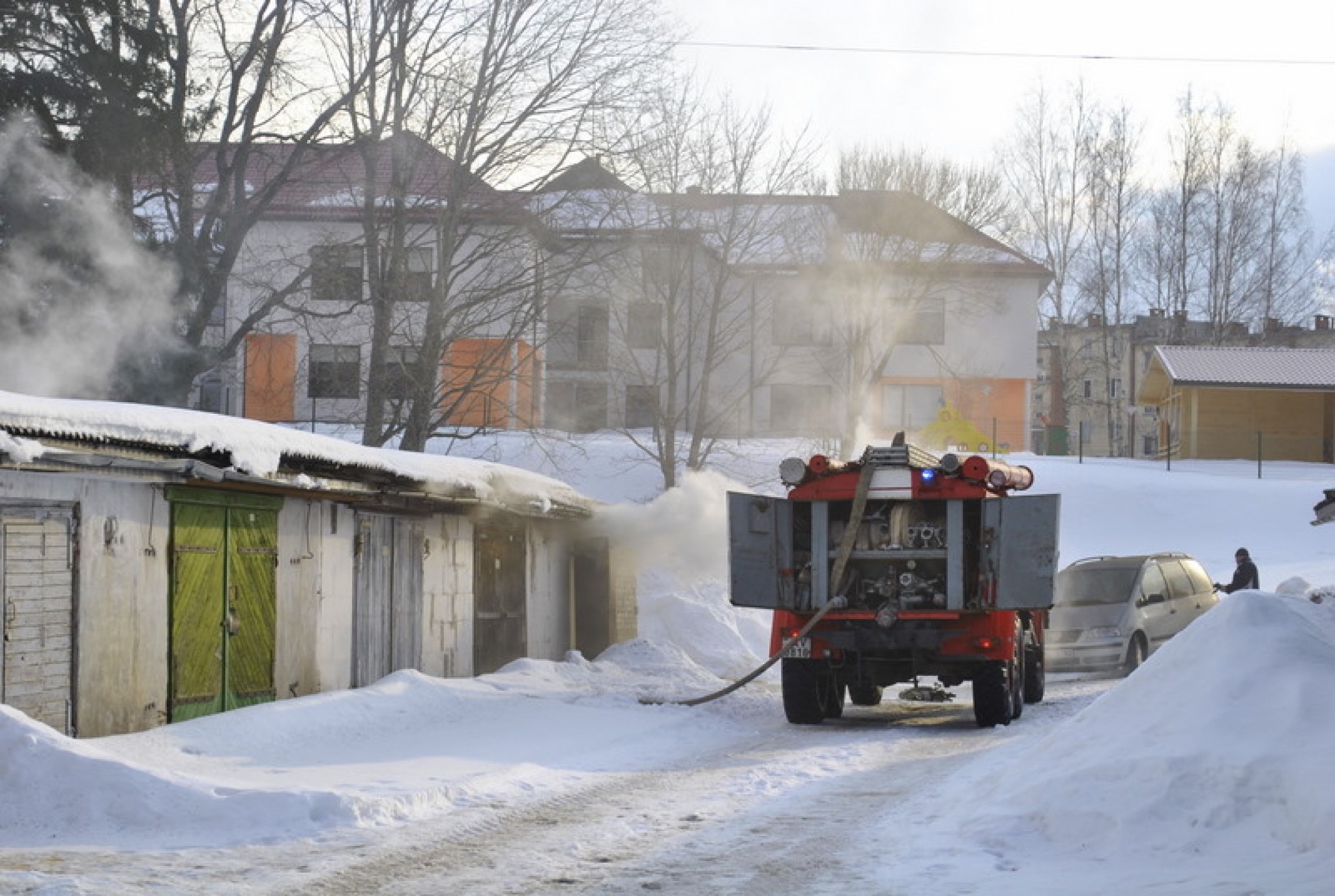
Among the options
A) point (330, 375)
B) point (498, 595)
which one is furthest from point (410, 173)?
point (330, 375)

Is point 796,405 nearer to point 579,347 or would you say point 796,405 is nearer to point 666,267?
point 579,347

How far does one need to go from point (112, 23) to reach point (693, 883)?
24.6 meters

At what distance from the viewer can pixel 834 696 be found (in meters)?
17.2

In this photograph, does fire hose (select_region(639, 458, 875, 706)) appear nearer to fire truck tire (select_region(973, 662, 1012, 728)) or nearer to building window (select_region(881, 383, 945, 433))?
fire truck tire (select_region(973, 662, 1012, 728))

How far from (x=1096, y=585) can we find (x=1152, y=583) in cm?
77

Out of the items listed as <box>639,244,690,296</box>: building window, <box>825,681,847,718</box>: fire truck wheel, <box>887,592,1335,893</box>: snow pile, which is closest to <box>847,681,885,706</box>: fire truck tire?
<box>825,681,847,718</box>: fire truck wheel

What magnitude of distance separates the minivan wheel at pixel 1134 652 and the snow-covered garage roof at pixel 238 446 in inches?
326

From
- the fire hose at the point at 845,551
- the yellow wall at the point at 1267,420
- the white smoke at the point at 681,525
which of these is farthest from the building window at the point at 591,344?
the fire hose at the point at 845,551

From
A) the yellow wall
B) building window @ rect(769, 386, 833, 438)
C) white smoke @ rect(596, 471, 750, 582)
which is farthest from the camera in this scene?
building window @ rect(769, 386, 833, 438)

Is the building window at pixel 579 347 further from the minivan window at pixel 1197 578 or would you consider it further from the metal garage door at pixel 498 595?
the minivan window at pixel 1197 578

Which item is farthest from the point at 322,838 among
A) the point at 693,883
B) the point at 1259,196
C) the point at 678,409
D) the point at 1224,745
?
the point at 1259,196

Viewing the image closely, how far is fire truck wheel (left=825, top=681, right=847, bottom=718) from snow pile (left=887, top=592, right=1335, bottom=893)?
621 cm

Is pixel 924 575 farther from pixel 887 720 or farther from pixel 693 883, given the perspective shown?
pixel 693 883

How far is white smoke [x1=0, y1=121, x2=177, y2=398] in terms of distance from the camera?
2455cm
